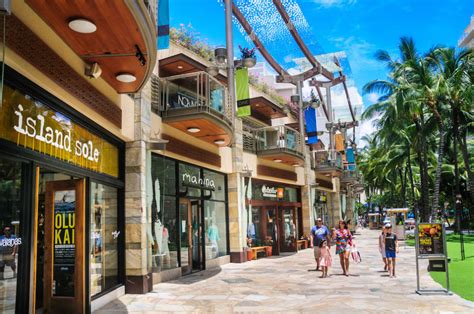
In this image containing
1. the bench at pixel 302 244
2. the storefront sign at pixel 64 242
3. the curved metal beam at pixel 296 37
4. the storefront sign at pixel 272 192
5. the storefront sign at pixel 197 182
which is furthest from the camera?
the curved metal beam at pixel 296 37

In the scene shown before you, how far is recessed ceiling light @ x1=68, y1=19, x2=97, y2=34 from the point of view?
6.62 m

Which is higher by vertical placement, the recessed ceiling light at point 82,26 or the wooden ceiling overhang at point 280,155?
the wooden ceiling overhang at point 280,155

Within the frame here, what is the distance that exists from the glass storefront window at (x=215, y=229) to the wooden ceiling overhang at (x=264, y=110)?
5881 mm

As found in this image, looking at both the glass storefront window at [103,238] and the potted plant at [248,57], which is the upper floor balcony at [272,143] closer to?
the potted plant at [248,57]

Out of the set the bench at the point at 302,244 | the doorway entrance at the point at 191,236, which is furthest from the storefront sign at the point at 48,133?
the bench at the point at 302,244

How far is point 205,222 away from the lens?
674 inches

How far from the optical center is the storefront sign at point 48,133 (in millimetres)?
6323

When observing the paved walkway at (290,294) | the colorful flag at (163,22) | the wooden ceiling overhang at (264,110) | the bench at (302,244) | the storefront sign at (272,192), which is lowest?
the paved walkway at (290,294)

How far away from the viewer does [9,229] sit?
6391mm

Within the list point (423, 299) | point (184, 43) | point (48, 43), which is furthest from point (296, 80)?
point (48, 43)

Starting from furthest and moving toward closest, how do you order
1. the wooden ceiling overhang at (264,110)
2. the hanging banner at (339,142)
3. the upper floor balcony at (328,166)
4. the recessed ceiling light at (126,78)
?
the hanging banner at (339,142), the upper floor balcony at (328,166), the wooden ceiling overhang at (264,110), the recessed ceiling light at (126,78)

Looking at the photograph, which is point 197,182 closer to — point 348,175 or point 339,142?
point 348,175

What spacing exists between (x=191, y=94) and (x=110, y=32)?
24.7 feet

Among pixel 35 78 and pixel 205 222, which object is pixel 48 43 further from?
pixel 205 222
